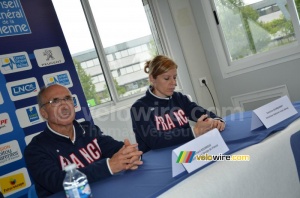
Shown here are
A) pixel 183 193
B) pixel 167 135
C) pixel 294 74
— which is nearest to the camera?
pixel 183 193

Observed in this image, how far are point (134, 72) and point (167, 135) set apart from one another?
6.49 ft

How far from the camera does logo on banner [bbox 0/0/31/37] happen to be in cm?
252

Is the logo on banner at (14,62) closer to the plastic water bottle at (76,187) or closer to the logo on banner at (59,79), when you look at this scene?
the logo on banner at (59,79)

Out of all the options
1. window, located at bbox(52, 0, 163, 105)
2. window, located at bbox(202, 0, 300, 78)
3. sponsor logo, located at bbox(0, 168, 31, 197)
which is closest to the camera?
sponsor logo, located at bbox(0, 168, 31, 197)

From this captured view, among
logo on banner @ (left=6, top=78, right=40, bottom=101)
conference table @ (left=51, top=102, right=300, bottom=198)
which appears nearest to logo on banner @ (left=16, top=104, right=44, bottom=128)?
logo on banner @ (left=6, top=78, right=40, bottom=101)

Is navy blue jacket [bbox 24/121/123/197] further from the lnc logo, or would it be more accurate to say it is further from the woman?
the lnc logo

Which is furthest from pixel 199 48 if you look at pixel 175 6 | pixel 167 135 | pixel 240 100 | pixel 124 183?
pixel 124 183

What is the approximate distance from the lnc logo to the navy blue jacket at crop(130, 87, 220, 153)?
1103 mm

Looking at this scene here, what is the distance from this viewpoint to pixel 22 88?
99.4 inches

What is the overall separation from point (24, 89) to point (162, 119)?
1312 millimetres

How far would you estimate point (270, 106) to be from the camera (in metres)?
1.53

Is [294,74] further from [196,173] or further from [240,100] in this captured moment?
[196,173]

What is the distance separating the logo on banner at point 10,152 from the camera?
2297 mm

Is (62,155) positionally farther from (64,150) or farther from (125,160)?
(125,160)
